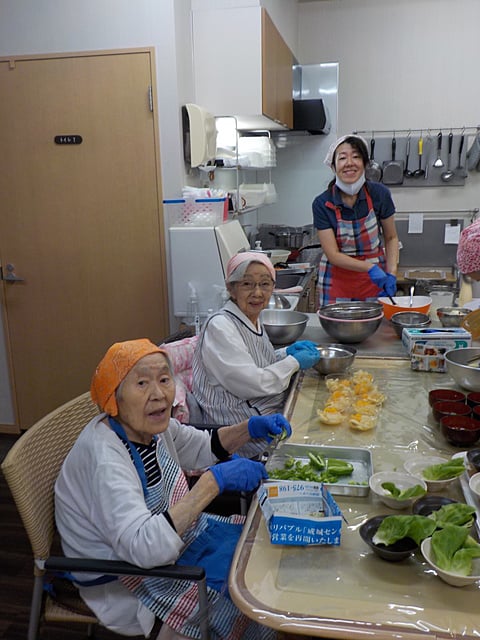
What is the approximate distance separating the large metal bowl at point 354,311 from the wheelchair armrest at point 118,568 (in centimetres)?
138

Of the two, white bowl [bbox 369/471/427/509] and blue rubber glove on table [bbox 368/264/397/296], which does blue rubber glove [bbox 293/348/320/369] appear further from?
blue rubber glove on table [bbox 368/264/397/296]

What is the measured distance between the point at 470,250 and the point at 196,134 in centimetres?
170

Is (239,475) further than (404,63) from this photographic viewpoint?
No

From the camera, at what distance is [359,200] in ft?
10.1

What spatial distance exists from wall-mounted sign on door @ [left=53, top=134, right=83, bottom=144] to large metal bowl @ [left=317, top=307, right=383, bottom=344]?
1.73 m

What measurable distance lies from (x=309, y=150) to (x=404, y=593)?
4.60 m

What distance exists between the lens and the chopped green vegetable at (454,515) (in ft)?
3.61

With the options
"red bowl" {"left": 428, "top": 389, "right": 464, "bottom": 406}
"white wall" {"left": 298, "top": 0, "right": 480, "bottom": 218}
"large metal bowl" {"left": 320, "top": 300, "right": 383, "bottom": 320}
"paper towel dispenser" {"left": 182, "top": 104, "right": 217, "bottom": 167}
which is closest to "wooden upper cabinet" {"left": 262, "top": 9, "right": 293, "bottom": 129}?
"paper towel dispenser" {"left": 182, "top": 104, "right": 217, "bottom": 167}

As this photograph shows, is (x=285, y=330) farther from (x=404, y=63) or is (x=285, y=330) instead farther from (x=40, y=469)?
(x=404, y=63)

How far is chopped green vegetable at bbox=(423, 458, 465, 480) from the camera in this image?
4.17ft

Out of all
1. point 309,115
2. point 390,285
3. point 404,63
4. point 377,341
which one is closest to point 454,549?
point 377,341

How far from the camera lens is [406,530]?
1.07 m

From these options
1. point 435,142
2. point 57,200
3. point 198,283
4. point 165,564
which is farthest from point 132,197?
point 435,142

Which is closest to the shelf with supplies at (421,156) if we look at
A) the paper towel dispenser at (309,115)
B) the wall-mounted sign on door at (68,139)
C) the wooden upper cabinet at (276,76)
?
the paper towel dispenser at (309,115)
